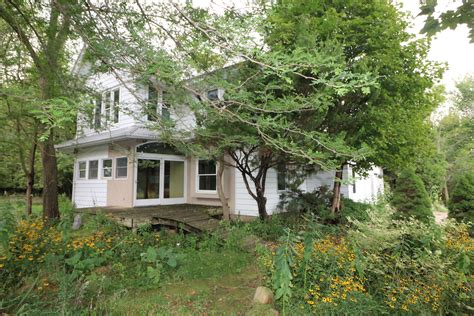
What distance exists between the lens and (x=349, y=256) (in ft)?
13.7

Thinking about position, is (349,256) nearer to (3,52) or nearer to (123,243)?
(123,243)

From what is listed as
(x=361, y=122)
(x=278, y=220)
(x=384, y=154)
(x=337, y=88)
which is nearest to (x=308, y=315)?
(x=337, y=88)

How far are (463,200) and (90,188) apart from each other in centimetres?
1423

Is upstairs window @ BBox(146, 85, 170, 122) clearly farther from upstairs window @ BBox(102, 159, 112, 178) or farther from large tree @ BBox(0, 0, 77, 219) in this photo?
upstairs window @ BBox(102, 159, 112, 178)

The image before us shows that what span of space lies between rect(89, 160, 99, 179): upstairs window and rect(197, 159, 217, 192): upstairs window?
486cm

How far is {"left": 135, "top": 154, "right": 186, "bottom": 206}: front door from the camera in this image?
1035 cm

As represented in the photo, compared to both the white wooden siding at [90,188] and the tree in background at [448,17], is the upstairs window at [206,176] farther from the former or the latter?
the tree in background at [448,17]

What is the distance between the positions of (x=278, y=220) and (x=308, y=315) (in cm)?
482

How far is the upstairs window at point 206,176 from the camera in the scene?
10688mm

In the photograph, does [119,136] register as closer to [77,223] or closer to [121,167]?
[121,167]

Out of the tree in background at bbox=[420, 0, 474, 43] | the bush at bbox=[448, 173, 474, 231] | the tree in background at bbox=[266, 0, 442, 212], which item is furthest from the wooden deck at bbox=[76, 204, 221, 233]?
the bush at bbox=[448, 173, 474, 231]

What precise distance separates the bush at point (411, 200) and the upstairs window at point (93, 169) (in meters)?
11.7

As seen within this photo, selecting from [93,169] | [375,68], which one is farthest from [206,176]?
[375,68]

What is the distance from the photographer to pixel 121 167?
10.9m
